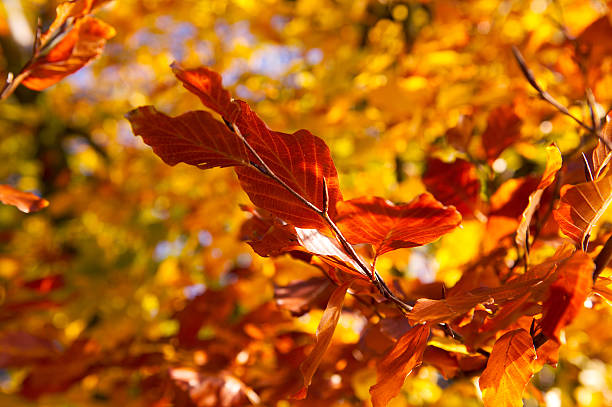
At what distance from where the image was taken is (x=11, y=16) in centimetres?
184

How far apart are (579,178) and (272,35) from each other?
1.20m

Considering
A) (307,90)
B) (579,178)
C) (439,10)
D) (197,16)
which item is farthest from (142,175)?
(579,178)

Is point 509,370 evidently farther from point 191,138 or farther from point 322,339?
point 191,138

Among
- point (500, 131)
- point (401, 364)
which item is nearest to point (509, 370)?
point (401, 364)

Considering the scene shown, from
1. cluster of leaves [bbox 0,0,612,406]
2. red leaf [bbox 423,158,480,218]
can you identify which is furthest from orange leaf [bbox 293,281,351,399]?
red leaf [bbox 423,158,480,218]

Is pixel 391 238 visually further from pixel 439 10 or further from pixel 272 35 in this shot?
pixel 272 35

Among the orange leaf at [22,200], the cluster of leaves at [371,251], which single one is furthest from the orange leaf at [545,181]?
the orange leaf at [22,200]

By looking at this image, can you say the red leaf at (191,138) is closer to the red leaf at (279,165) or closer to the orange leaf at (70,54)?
the red leaf at (279,165)

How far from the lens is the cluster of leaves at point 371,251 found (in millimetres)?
360

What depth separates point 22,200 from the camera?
51 cm

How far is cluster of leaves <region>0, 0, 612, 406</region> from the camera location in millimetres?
360

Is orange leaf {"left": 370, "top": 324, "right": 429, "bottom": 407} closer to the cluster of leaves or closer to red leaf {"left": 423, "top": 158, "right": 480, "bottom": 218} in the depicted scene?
the cluster of leaves

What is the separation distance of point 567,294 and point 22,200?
0.50 metres

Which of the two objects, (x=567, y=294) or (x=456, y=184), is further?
(x=456, y=184)
